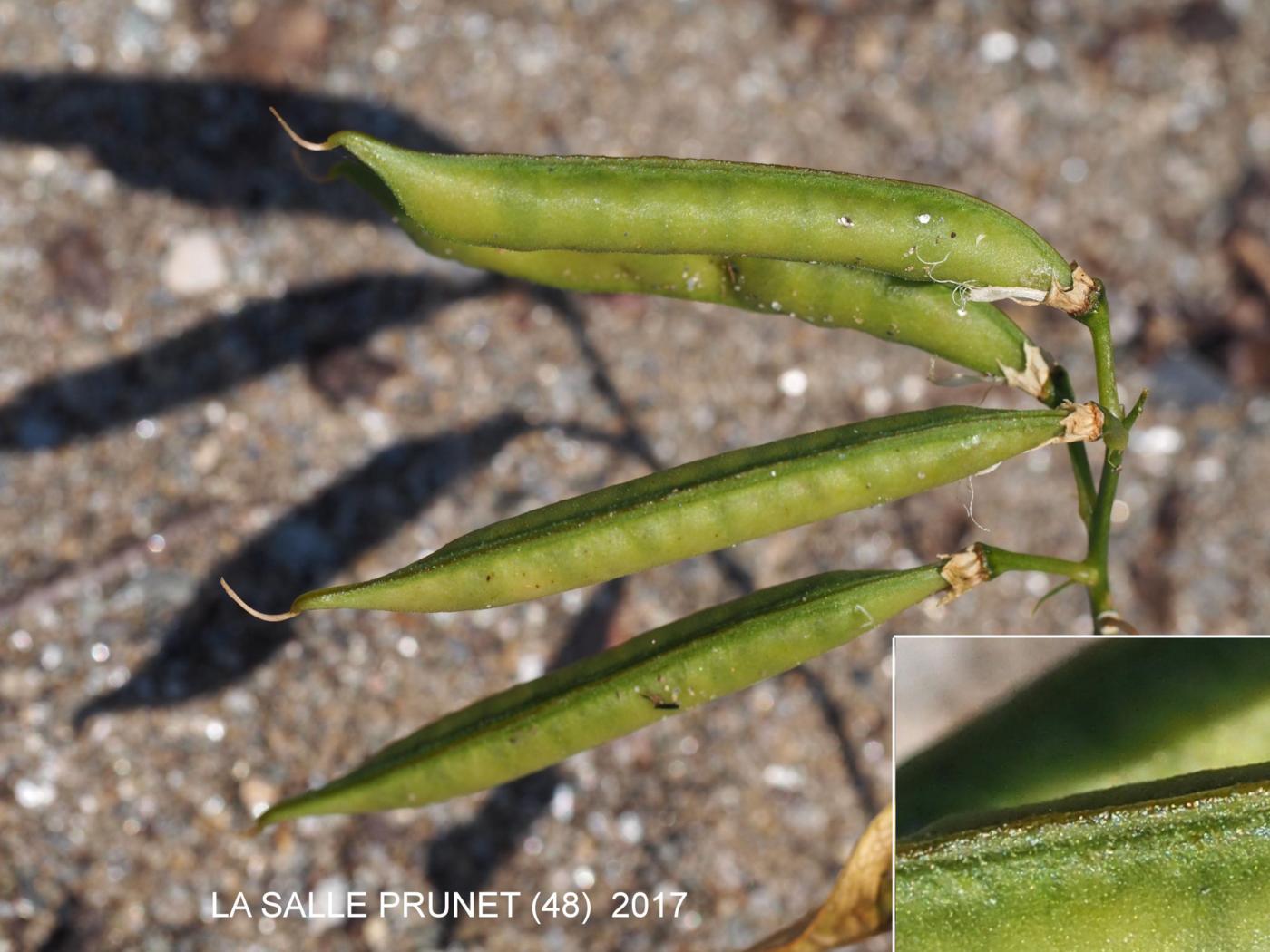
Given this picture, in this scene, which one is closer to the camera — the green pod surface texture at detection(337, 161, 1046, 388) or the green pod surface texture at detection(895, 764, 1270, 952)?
the green pod surface texture at detection(895, 764, 1270, 952)

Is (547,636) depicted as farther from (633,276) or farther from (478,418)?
(633,276)

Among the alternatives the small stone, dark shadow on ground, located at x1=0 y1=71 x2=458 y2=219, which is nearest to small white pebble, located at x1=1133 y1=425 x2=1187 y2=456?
dark shadow on ground, located at x1=0 y1=71 x2=458 y2=219

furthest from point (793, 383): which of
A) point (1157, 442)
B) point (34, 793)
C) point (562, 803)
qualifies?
point (34, 793)

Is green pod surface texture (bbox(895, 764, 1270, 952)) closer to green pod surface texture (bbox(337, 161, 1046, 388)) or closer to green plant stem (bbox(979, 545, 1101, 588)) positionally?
green plant stem (bbox(979, 545, 1101, 588))

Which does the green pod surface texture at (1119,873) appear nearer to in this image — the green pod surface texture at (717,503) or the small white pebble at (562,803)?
the green pod surface texture at (717,503)

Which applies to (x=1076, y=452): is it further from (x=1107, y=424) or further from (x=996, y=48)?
(x=996, y=48)

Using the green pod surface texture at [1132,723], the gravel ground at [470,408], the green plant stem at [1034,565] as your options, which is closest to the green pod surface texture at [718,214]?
the green plant stem at [1034,565]
